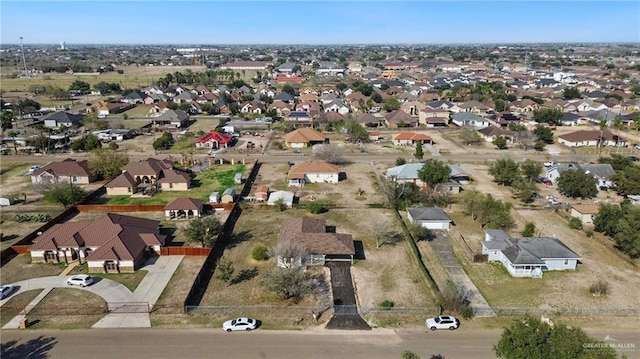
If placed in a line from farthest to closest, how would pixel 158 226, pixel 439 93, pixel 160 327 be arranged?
pixel 439 93 < pixel 158 226 < pixel 160 327

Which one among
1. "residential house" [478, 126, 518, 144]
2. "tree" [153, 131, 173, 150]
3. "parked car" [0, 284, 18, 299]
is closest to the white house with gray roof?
"parked car" [0, 284, 18, 299]

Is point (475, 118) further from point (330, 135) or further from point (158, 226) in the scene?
point (158, 226)

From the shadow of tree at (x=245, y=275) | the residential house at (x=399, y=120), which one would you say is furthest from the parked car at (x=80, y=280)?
the residential house at (x=399, y=120)

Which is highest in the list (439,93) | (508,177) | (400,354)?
(439,93)

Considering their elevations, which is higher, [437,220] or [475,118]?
[475,118]

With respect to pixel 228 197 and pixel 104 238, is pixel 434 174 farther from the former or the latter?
pixel 104 238

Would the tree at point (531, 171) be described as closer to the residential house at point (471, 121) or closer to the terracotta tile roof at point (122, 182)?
the residential house at point (471, 121)

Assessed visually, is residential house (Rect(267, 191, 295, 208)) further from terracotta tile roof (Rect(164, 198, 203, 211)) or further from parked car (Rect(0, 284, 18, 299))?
parked car (Rect(0, 284, 18, 299))

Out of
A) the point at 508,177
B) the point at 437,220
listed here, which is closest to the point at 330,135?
the point at 508,177
